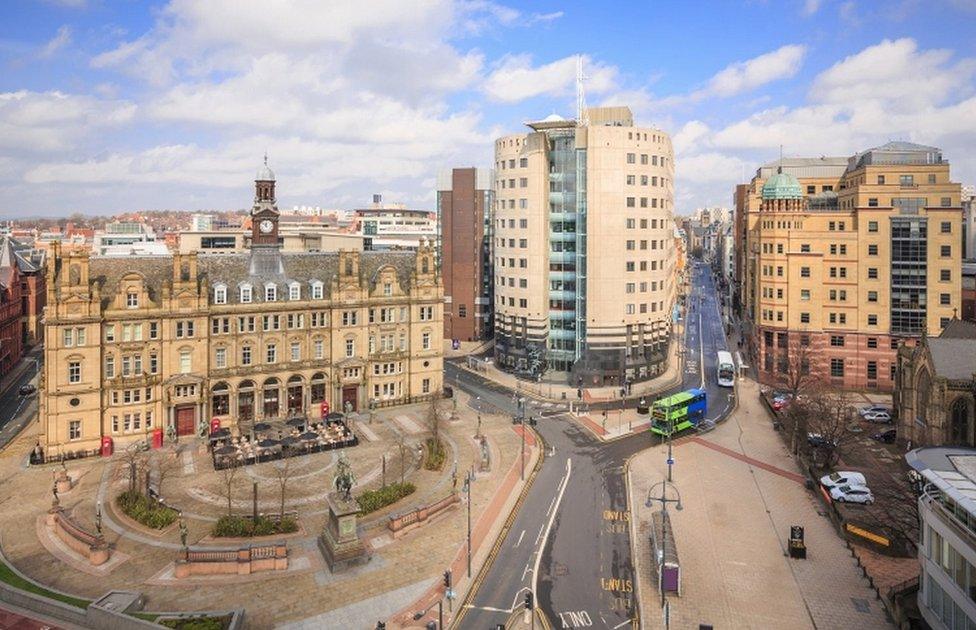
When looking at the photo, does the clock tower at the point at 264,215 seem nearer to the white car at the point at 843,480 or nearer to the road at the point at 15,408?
the road at the point at 15,408

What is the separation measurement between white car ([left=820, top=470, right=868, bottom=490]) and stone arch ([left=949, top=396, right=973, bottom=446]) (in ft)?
31.8

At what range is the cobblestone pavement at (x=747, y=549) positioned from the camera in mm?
38031

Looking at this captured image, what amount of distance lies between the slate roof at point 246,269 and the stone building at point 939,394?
57035mm

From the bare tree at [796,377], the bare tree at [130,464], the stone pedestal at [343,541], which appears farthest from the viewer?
the bare tree at [796,377]

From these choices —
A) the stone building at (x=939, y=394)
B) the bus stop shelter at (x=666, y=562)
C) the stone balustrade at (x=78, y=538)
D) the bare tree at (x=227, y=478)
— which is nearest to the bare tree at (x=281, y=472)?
the bare tree at (x=227, y=478)

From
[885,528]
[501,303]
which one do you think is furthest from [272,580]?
[501,303]

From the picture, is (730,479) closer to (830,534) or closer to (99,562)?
(830,534)

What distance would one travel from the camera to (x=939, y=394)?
59625 mm

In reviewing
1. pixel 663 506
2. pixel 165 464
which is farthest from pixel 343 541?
pixel 165 464

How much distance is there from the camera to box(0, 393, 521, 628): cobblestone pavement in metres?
39.3

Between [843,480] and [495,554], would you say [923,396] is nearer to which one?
[843,480]

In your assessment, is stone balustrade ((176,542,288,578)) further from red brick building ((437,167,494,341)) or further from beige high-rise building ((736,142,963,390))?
red brick building ((437,167,494,341))

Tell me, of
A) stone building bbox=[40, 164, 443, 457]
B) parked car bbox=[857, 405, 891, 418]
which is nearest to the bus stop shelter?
parked car bbox=[857, 405, 891, 418]

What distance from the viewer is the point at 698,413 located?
75250 millimetres
